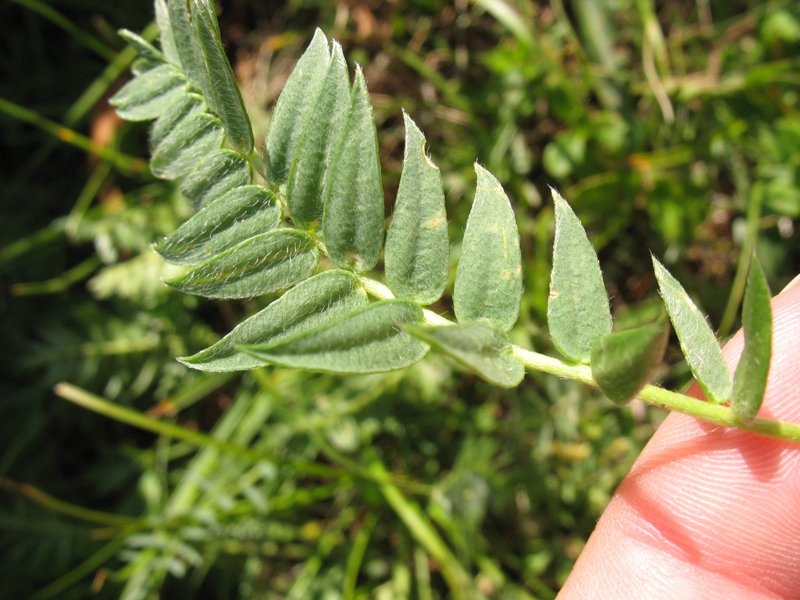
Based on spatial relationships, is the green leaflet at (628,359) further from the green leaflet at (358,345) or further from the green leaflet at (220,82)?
the green leaflet at (220,82)

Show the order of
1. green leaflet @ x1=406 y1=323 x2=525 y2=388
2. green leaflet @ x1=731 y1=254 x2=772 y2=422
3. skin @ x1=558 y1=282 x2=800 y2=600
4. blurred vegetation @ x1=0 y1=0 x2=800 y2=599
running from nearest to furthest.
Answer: green leaflet @ x1=406 y1=323 x2=525 y2=388 → green leaflet @ x1=731 y1=254 x2=772 y2=422 → skin @ x1=558 y1=282 x2=800 y2=600 → blurred vegetation @ x1=0 y1=0 x2=800 y2=599

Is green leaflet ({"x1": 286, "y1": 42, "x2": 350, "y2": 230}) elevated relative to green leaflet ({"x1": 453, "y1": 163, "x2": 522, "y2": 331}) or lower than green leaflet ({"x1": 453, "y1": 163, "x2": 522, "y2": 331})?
elevated

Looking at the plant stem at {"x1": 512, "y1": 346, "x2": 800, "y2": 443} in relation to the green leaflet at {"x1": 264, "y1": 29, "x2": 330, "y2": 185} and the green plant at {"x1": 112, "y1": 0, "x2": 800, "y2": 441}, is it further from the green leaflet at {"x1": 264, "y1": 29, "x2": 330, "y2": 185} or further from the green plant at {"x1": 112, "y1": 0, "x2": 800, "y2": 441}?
the green leaflet at {"x1": 264, "y1": 29, "x2": 330, "y2": 185}

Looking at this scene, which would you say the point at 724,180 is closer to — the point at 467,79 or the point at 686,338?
the point at 467,79

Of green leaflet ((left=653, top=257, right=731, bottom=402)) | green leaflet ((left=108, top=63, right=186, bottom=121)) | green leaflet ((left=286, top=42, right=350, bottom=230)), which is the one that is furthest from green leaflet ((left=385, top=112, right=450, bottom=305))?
green leaflet ((left=108, top=63, right=186, bottom=121))

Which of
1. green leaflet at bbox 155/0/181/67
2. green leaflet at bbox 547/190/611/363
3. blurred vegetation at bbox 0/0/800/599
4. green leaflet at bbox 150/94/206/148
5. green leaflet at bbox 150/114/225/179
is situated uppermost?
green leaflet at bbox 155/0/181/67

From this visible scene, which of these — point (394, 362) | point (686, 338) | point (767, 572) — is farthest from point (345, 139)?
point (767, 572)

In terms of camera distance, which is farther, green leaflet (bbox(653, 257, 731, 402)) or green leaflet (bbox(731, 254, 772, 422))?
green leaflet (bbox(653, 257, 731, 402))
